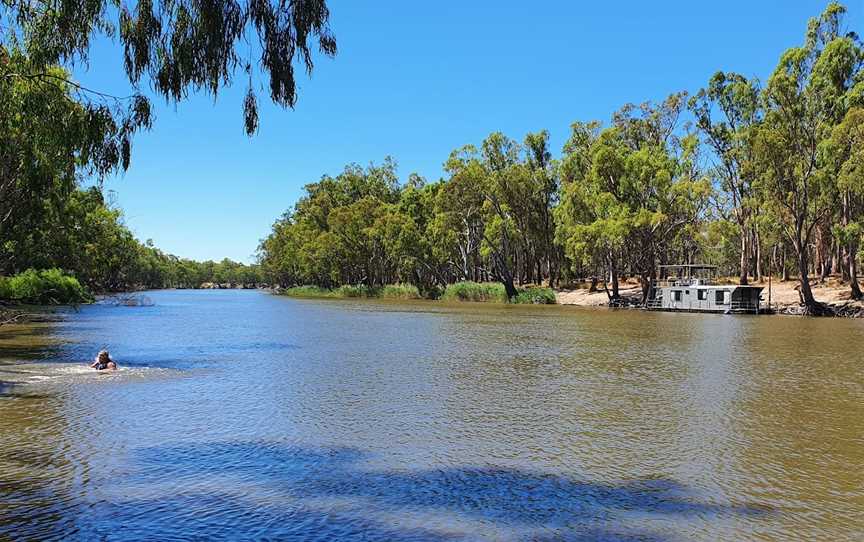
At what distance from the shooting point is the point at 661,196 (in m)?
56.2

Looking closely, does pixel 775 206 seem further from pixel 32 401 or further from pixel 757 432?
pixel 32 401

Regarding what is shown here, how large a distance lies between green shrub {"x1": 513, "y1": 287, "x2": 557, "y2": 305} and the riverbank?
107 centimetres

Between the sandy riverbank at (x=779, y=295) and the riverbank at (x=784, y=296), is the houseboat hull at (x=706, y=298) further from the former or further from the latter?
the sandy riverbank at (x=779, y=295)

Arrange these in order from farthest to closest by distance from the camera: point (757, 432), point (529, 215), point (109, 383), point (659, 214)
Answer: point (529, 215)
point (659, 214)
point (109, 383)
point (757, 432)

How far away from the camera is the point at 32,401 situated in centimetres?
1414

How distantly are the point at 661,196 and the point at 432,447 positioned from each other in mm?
50493

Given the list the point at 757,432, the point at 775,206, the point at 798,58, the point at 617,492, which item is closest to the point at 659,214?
the point at 775,206

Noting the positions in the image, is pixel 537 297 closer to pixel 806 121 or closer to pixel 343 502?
pixel 806 121

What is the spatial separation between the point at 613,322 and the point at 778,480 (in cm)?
3243

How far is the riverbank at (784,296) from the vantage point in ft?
154

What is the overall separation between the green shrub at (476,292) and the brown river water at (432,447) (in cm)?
4801

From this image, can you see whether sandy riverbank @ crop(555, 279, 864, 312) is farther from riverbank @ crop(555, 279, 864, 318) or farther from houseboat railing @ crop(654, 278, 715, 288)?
houseboat railing @ crop(654, 278, 715, 288)

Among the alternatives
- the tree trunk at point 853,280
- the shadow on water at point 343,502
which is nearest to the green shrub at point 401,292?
the tree trunk at point 853,280

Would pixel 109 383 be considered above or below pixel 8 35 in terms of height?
below
